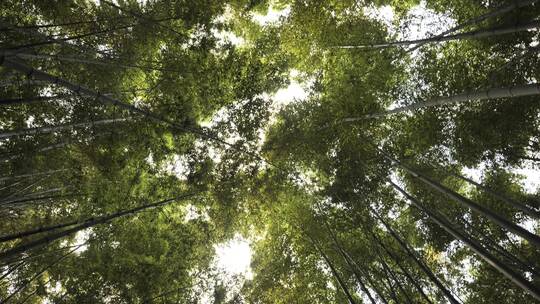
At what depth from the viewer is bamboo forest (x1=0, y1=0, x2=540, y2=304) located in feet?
23.0

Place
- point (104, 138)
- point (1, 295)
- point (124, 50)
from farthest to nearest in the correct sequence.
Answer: point (1, 295), point (124, 50), point (104, 138)

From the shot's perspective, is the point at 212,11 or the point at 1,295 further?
A: the point at 1,295

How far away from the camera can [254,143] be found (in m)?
8.70

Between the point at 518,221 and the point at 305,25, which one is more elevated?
the point at 305,25

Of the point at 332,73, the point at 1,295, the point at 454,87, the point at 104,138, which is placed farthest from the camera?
the point at 1,295

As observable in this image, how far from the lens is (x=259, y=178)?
8.76 m

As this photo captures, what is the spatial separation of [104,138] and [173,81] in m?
2.01

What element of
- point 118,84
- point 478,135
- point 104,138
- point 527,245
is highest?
point 118,84

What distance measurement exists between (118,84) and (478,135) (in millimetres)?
8448

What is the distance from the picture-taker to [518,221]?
8992 millimetres

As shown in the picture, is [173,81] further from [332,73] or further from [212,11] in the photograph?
[332,73]

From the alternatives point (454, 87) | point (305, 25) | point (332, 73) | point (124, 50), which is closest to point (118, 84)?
point (124, 50)

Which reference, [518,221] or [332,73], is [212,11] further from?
[518,221]

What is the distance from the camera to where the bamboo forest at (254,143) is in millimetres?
7012
